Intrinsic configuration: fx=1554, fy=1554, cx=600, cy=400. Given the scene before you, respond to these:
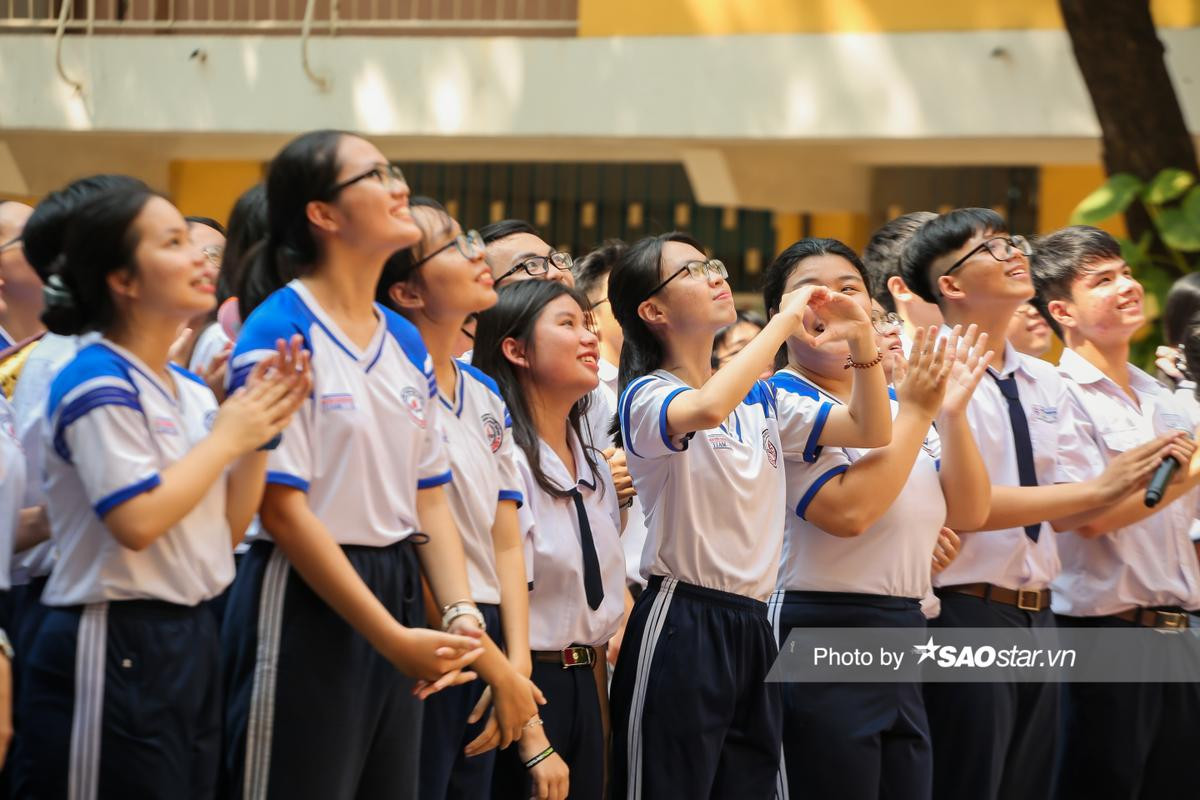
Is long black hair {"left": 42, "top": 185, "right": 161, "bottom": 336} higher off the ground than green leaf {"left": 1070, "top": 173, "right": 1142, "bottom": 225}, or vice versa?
green leaf {"left": 1070, "top": 173, "right": 1142, "bottom": 225}

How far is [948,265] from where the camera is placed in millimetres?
4059

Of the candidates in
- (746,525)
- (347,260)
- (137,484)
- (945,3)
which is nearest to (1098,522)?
(746,525)

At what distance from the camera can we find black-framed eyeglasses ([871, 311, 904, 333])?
3.97 meters

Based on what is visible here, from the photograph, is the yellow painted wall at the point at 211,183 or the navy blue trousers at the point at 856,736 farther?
the yellow painted wall at the point at 211,183

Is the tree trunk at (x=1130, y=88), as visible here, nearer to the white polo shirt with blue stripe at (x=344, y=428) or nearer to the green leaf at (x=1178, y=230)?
the green leaf at (x=1178, y=230)

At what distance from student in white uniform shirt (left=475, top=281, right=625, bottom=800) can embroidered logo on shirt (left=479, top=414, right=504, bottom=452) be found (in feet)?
0.56

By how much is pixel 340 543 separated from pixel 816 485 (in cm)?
132

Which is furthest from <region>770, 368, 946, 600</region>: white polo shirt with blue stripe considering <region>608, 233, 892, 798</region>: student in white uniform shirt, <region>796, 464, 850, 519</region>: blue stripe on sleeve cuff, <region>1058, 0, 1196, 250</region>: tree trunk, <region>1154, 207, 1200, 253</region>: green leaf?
<region>1058, 0, 1196, 250</region>: tree trunk

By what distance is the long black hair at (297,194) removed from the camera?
8.82 feet

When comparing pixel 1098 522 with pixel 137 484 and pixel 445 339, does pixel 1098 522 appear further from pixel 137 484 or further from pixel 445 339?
pixel 137 484

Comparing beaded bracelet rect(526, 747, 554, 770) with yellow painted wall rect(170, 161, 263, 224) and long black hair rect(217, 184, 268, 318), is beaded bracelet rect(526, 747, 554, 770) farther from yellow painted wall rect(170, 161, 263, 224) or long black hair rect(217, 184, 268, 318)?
yellow painted wall rect(170, 161, 263, 224)

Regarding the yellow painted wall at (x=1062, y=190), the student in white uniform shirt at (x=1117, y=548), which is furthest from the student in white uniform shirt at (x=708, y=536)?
the yellow painted wall at (x=1062, y=190)

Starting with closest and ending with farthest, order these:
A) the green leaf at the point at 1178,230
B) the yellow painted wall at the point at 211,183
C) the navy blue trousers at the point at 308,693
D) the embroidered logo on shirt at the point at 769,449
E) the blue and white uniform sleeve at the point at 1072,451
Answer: the navy blue trousers at the point at 308,693
the embroidered logo on shirt at the point at 769,449
the blue and white uniform sleeve at the point at 1072,451
the green leaf at the point at 1178,230
the yellow painted wall at the point at 211,183

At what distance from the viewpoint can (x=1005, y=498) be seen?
377cm
